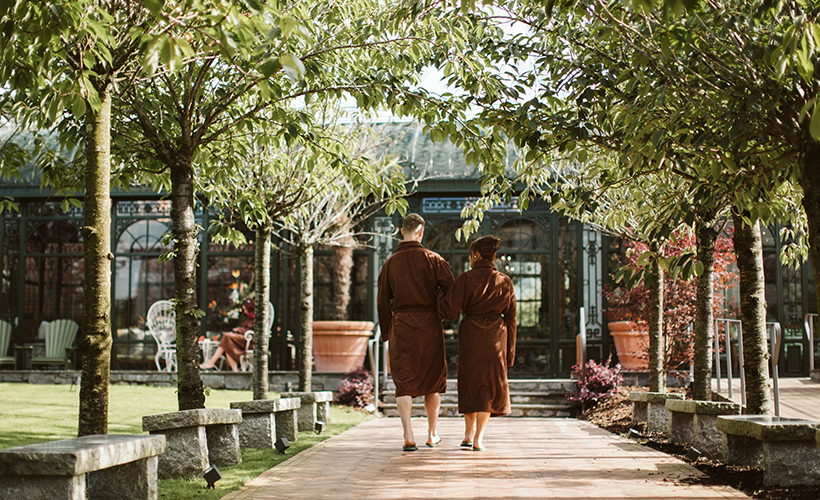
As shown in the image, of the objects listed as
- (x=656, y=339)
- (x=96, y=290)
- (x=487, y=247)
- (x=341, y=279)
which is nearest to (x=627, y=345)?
(x=656, y=339)

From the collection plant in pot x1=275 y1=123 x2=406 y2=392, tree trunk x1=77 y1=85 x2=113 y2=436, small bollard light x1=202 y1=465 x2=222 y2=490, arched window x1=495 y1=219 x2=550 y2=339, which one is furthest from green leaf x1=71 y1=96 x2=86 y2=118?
arched window x1=495 y1=219 x2=550 y2=339

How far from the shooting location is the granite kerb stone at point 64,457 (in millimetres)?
2805

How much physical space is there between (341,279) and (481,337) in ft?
24.9

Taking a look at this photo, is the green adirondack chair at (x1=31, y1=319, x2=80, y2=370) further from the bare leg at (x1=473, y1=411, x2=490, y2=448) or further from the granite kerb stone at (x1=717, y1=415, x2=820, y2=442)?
the granite kerb stone at (x1=717, y1=415, x2=820, y2=442)

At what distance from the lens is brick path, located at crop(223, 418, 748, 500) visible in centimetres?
400

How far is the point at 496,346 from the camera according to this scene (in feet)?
18.3

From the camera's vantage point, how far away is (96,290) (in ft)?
12.6

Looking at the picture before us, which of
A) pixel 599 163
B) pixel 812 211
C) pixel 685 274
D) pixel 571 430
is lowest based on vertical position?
pixel 571 430

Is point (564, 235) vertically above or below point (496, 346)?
above

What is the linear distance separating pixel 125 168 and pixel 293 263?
25.7ft

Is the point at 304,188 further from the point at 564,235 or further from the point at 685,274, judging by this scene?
the point at 564,235

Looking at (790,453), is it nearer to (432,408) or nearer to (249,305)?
(432,408)

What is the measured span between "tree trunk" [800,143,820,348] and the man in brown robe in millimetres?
2673

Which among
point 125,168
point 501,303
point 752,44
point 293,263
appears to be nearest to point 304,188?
point 125,168
